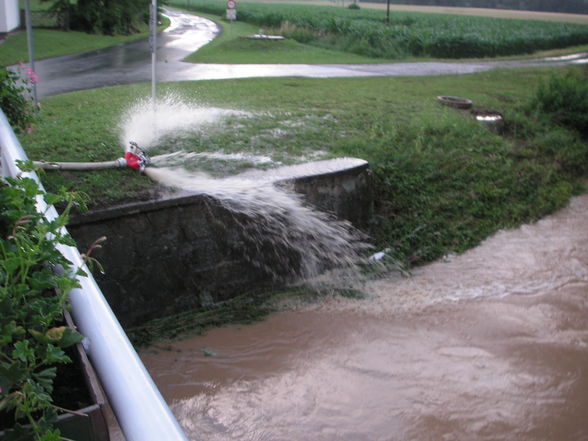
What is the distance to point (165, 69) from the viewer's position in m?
15.3

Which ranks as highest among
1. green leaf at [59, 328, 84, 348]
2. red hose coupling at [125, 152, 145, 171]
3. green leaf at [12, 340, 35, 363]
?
green leaf at [12, 340, 35, 363]

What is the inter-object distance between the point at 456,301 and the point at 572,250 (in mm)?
2108

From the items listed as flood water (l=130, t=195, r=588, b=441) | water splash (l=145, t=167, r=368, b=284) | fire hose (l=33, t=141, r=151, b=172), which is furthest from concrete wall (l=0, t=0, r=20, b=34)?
flood water (l=130, t=195, r=588, b=441)

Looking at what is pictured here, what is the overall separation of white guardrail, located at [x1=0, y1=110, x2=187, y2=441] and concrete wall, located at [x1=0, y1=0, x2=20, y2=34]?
21093 millimetres

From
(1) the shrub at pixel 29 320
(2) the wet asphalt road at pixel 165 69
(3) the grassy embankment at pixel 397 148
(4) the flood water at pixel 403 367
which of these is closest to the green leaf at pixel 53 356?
(1) the shrub at pixel 29 320

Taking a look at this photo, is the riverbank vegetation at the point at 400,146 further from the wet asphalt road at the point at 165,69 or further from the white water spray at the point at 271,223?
the wet asphalt road at the point at 165,69

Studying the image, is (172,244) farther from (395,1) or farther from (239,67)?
(395,1)

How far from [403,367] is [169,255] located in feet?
6.85

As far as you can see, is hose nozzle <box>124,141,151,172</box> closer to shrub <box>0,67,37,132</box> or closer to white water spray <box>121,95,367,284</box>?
white water spray <box>121,95,367,284</box>

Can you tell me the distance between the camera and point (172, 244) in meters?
4.98

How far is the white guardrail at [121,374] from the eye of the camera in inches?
45.0

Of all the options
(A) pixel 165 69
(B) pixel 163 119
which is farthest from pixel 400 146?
(A) pixel 165 69

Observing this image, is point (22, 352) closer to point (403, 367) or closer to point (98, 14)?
point (403, 367)

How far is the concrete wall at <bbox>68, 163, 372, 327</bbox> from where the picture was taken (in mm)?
4652
